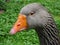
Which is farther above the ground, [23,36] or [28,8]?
[28,8]

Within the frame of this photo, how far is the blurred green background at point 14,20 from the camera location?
5926 mm

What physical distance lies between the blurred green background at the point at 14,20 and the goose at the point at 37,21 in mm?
1517

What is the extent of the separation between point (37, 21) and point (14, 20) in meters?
2.62

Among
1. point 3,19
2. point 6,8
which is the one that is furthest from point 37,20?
point 6,8

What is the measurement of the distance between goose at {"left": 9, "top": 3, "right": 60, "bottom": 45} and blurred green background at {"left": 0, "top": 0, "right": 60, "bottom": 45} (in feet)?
4.98

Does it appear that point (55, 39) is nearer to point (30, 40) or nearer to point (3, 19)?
point (30, 40)

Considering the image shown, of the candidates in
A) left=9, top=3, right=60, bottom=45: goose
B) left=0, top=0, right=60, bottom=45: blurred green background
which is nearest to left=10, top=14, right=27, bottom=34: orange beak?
left=9, top=3, right=60, bottom=45: goose

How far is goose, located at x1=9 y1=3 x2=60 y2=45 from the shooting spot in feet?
13.5

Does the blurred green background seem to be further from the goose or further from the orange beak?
the orange beak

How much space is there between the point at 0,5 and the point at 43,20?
135 inches

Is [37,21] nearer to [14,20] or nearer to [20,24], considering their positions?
[20,24]

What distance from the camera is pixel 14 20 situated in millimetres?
6766

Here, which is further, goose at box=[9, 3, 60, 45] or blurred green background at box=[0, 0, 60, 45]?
blurred green background at box=[0, 0, 60, 45]

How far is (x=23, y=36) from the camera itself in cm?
609
